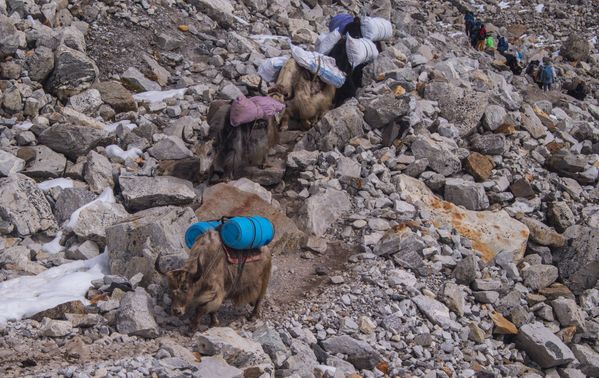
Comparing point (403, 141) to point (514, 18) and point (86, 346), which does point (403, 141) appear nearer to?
point (86, 346)

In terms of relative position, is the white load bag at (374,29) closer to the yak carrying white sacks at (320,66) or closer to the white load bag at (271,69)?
the yak carrying white sacks at (320,66)

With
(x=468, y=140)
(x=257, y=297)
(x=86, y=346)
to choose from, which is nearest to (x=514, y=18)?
(x=468, y=140)

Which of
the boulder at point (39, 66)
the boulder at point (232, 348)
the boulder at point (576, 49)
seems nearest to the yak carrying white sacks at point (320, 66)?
the boulder at point (39, 66)

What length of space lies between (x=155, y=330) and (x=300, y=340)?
1255 mm

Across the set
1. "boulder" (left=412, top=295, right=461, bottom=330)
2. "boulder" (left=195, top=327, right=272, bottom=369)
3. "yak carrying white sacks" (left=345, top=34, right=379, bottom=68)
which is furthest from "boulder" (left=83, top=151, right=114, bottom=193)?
"yak carrying white sacks" (left=345, top=34, right=379, bottom=68)

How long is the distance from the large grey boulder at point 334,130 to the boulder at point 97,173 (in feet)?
8.83

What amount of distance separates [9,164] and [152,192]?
179 cm

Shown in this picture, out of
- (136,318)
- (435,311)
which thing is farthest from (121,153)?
(435,311)

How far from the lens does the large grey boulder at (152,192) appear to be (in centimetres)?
775

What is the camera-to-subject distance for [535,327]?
718cm

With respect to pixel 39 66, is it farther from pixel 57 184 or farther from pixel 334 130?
pixel 334 130

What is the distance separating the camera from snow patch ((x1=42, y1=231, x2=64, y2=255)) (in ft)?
23.6

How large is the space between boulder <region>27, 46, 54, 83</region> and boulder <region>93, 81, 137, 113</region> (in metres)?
0.71

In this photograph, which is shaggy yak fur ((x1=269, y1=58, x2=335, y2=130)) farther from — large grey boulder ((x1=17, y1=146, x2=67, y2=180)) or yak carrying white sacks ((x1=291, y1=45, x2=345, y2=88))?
large grey boulder ((x1=17, y1=146, x2=67, y2=180))
